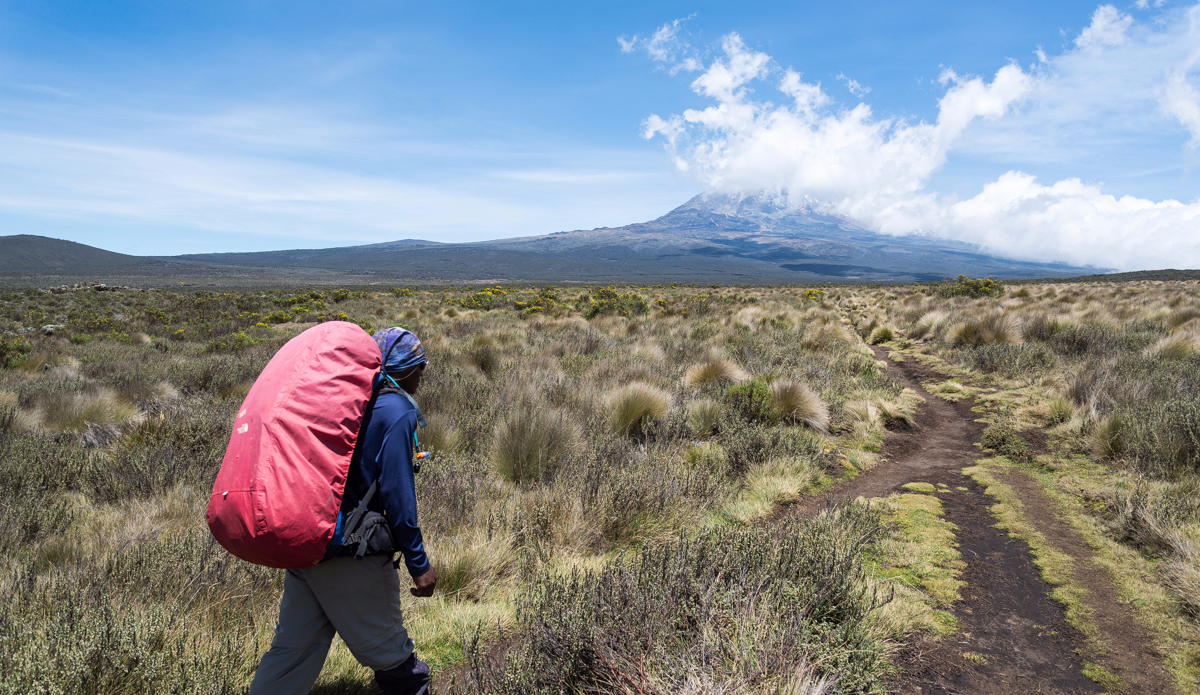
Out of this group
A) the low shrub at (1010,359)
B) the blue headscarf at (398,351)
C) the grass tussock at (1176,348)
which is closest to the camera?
the blue headscarf at (398,351)

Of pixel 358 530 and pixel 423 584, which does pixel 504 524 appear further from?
pixel 358 530

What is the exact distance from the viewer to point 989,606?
3.01 metres

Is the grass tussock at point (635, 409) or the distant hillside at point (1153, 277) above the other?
the distant hillside at point (1153, 277)

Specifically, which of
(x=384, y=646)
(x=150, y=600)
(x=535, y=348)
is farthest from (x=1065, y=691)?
(x=535, y=348)

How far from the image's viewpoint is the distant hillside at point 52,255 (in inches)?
6156

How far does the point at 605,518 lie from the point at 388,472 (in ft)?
7.42

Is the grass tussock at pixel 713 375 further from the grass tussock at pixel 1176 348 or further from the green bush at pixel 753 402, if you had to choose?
the grass tussock at pixel 1176 348

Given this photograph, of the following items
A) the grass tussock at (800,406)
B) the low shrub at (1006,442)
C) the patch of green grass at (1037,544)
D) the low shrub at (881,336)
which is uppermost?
the low shrub at (881,336)

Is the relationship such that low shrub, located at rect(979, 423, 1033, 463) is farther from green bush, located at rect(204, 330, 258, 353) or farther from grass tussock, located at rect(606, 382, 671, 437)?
green bush, located at rect(204, 330, 258, 353)

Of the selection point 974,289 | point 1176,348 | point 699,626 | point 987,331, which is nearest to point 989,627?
point 699,626

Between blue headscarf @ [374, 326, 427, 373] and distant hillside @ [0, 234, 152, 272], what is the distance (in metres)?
208

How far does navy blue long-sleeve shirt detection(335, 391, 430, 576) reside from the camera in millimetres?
1901

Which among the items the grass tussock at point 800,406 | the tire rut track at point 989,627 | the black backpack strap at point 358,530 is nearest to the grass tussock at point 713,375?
the grass tussock at point 800,406

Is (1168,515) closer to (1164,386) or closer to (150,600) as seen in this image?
(1164,386)
